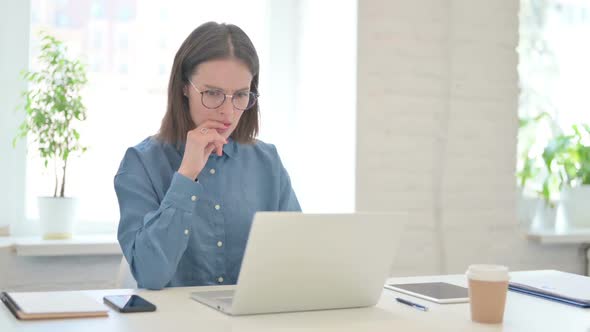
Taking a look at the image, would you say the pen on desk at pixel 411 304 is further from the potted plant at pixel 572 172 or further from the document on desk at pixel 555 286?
the potted plant at pixel 572 172

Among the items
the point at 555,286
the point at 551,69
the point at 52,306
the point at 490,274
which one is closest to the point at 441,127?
the point at 551,69

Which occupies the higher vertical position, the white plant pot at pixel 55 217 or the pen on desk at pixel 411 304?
the white plant pot at pixel 55 217

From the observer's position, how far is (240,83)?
185 cm

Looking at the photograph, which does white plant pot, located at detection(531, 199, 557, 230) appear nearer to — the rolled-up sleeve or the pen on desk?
the pen on desk

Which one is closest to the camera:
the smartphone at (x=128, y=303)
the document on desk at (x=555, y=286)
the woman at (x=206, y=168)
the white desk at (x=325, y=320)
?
the white desk at (x=325, y=320)

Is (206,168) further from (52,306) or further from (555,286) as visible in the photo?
(555,286)

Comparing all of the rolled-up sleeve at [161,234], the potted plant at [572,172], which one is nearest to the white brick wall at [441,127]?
the potted plant at [572,172]

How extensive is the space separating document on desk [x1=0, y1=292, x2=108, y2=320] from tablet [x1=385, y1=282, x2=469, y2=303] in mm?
675

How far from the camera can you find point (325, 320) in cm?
135

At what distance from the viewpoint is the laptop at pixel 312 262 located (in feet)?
4.21

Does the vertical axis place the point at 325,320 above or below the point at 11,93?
below

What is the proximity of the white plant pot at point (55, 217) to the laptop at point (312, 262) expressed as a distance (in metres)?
1.33

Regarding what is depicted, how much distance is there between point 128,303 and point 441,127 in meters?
1.88

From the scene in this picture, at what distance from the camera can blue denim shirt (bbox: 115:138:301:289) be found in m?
1.66
